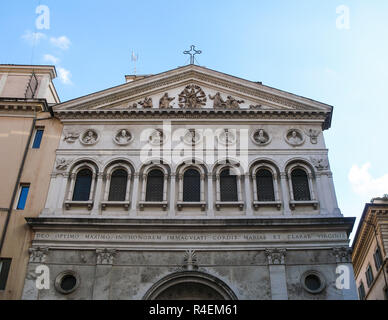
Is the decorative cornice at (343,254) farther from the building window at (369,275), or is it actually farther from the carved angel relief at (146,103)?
the building window at (369,275)

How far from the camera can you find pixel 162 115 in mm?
23891

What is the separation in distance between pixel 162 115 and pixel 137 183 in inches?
173

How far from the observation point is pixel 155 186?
21781mm

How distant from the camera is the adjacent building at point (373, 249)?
88.0ft

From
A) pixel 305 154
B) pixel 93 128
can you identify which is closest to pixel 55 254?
pixel 93 128

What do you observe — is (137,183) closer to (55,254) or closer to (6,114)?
(55,254)

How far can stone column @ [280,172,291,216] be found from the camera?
20625mm

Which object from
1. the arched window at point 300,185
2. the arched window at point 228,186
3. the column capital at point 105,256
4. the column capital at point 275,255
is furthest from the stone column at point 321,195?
the column capital at point 105,256

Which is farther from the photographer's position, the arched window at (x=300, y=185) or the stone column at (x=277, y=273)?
the arched window at (x=300, y=185)

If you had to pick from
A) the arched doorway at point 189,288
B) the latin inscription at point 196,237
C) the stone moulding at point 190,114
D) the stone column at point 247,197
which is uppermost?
the stone moulding at point 190,114

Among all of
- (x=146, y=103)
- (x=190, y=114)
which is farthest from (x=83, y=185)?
(x=190, y=114)

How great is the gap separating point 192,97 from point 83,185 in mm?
7756

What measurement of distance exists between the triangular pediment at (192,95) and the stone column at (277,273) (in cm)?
818

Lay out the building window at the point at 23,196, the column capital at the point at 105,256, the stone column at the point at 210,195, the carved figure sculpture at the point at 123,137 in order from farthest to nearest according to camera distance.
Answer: the carved figure sculpture at the point at 123,137 < the building window at the point at 23,196 < the stone column at the point at 210,195 < the column capital at the point at 105,256
